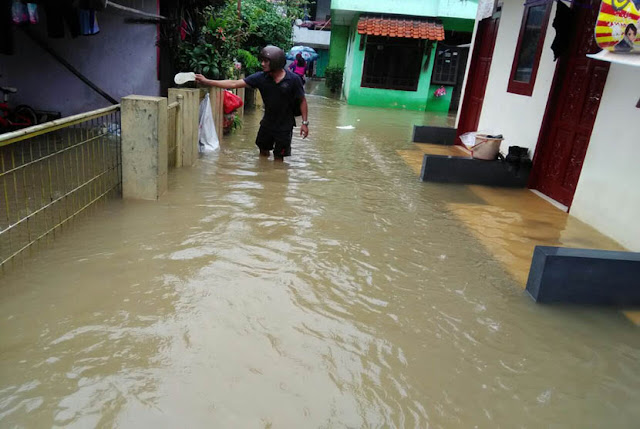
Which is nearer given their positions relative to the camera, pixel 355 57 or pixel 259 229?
pixel 259 229

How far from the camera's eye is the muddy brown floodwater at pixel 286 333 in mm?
2588

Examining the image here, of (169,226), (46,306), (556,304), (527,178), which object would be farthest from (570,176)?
(46,306)

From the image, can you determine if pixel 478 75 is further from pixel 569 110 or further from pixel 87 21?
pixel 87 21

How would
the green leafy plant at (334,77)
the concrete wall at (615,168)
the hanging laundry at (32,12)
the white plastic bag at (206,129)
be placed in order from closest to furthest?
the concrete wall at (615,168) → the hanging laundry at (32,12) → the white plastic bag at (206,129) → the green leafy plant at (334,77)

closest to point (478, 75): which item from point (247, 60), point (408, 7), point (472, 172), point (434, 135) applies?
point (434, 135)

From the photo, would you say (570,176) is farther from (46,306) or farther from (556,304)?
(46,306)

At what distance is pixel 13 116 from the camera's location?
7.84 m

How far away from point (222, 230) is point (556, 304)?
302 centimetres

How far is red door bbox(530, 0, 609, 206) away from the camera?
6.20 m

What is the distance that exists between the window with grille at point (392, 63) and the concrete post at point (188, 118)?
13.4 metres

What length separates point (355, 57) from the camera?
19469 millimetres

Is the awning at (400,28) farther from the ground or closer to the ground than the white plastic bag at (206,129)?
farther from the ground

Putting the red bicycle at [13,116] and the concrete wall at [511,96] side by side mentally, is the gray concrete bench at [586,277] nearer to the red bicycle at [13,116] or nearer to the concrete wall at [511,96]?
the concrete wall at [511,96]

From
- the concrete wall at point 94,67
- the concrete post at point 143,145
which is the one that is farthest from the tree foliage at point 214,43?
the concrete post at point 143,145
